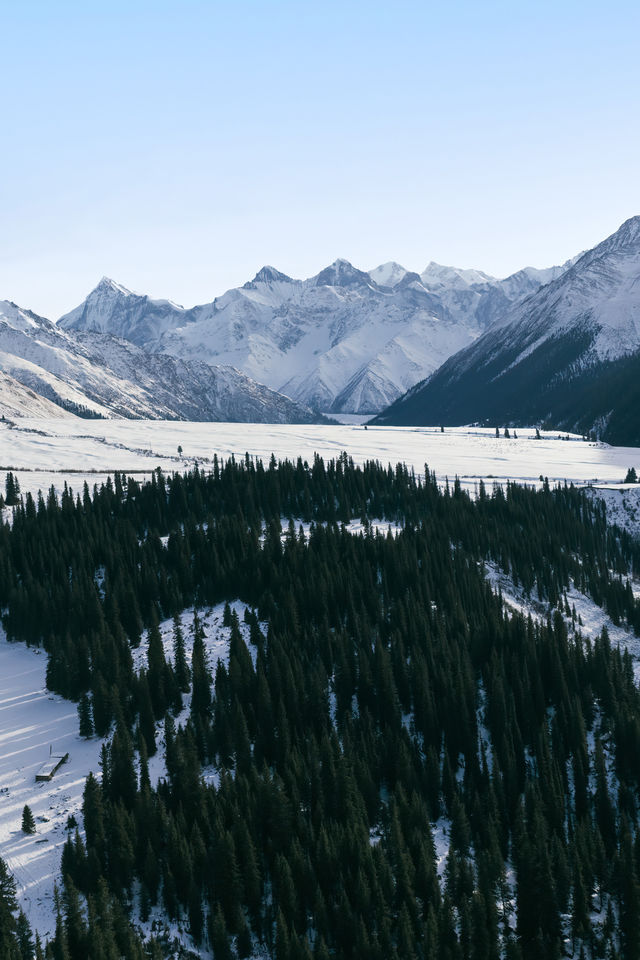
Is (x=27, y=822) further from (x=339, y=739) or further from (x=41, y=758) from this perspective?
(x=339, y=739)

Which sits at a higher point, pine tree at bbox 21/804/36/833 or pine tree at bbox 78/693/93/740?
pine tree at bbox 78/693/93/740

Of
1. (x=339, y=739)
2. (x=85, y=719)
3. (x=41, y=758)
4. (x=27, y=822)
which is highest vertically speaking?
(x=85, y=719)

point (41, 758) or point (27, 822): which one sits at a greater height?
point (41, 758)

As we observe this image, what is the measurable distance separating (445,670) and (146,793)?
43774mm

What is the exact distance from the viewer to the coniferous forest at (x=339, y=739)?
8006 centimetres

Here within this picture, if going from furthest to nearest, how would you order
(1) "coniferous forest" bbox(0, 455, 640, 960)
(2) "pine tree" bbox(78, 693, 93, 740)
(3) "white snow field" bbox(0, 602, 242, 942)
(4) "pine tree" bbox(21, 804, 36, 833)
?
(2) "pine tree" bbox(78, 693, 93, 740) → (4) "pine tree" bbox(21, 804, 36, 833) → (3) "white snow field" bbox(0, 602, 242, 942) → (1) "coniferous forest" bbox(0, 455, 640, 960)

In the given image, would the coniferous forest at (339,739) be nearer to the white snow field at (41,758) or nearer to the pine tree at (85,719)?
the pine tree at (85,719)

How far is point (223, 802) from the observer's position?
299 ft

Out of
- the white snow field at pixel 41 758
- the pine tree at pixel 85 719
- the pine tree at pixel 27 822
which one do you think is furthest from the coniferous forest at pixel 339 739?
the pine tree at pixel 27 822

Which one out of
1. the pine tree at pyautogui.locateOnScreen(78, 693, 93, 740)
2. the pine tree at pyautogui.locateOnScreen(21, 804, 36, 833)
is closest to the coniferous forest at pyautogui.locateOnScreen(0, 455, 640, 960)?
the pine tree at pyautogui.locateOnScreen(78, 693, 93, 740)

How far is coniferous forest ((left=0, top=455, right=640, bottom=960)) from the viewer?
80.1m

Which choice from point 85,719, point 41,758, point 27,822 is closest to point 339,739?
point 85,719

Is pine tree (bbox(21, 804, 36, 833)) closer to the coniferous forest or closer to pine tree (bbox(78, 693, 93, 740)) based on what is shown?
the coniferous forest

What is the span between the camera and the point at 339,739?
352 feet
